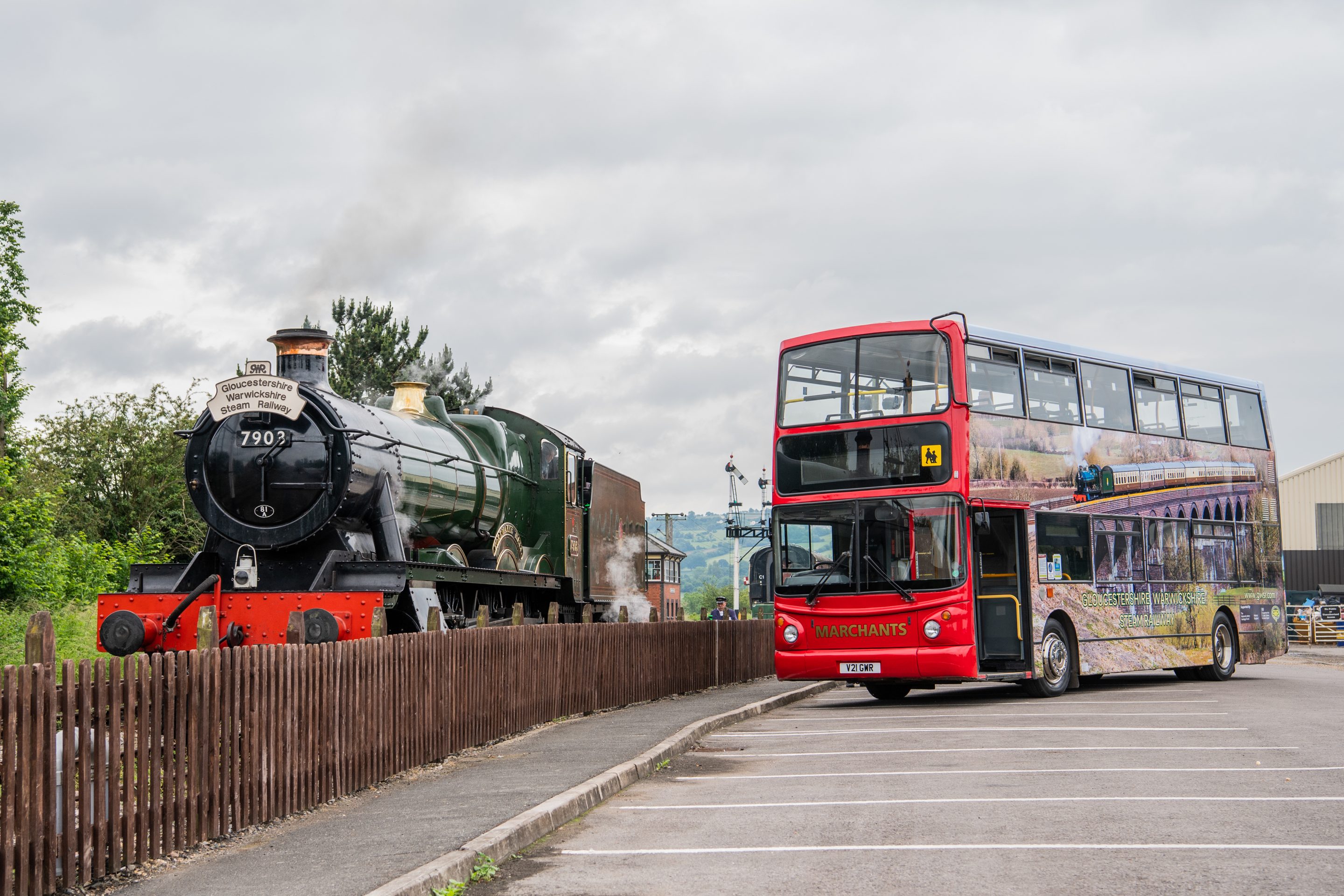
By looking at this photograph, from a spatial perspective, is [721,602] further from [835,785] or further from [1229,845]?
[1229,845]

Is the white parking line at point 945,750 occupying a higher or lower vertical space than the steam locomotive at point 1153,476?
lower

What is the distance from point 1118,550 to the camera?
53.0ft

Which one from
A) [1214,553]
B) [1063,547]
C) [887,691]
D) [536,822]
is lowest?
[887,691]

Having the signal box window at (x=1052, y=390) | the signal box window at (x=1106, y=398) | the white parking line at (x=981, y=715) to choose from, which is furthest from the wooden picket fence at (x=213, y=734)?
the signal box window at (x=1106, y=398)

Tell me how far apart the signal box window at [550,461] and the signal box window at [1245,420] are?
9.84m

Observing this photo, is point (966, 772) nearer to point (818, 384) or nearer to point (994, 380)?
point (818, 384)

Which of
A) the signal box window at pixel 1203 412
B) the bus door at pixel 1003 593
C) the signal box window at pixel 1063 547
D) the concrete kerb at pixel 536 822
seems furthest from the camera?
the signal box window at pixel 1203 412

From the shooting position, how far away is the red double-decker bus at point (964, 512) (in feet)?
45.8

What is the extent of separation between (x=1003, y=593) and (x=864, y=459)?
2305mm

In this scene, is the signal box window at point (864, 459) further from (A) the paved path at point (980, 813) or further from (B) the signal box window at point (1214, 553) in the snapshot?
(B) the signal box window at point (1214, 553)

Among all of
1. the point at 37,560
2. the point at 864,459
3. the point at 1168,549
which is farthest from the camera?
the point at 37,560

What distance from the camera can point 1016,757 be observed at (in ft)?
31.7

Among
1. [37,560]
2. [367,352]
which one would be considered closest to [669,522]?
[367,352]

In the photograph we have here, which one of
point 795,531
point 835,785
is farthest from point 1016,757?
point 795,531
